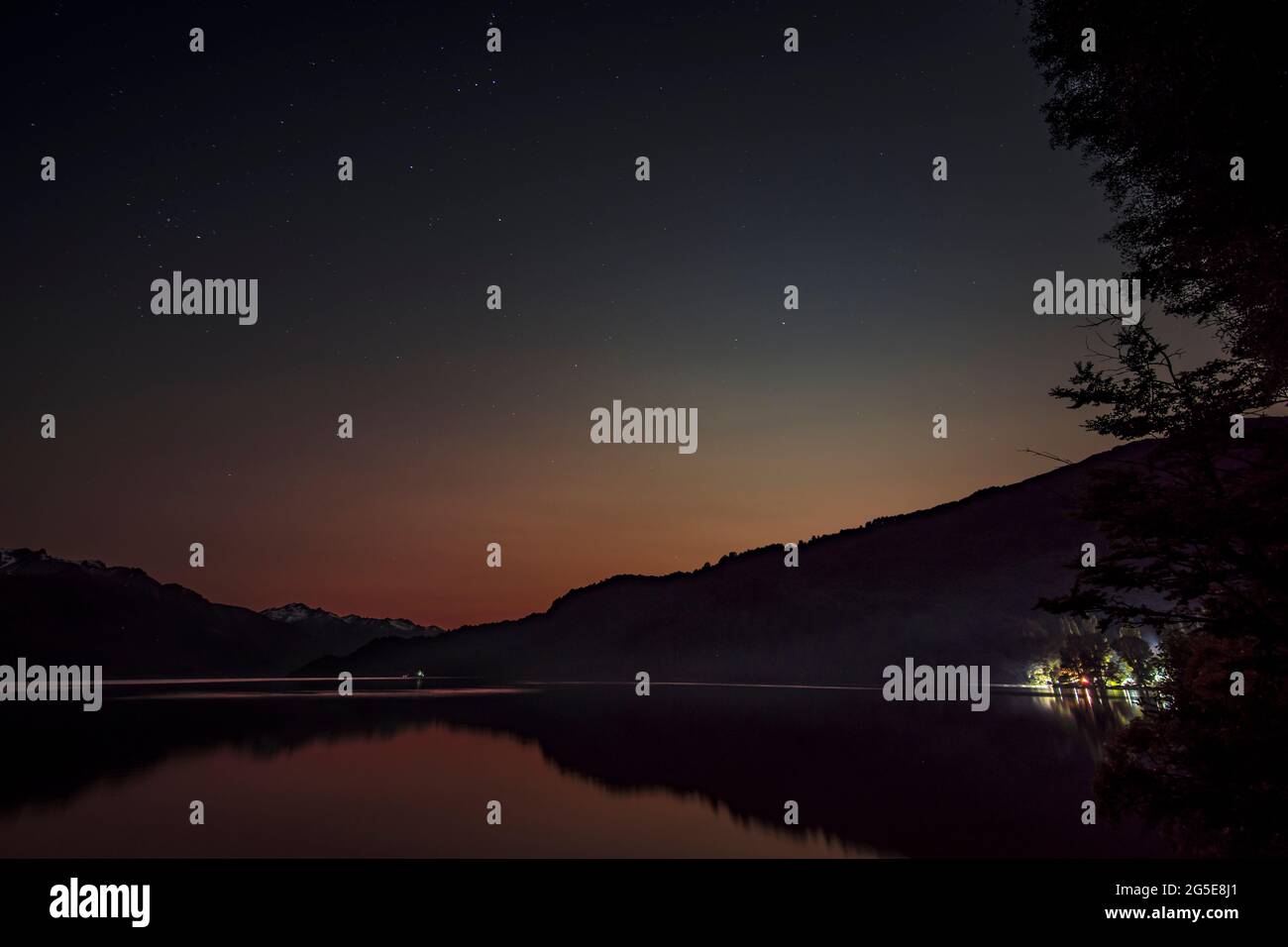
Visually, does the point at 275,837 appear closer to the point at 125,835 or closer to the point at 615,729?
the point at 125,835

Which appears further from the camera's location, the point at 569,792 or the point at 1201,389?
the point at 569,792

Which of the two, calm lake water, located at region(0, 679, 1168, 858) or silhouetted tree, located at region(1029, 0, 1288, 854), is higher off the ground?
silhouetted tree, located at region(1029, 0, 1288, 854)

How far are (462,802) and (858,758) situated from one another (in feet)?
79.6

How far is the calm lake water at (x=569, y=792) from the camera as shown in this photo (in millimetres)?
29812

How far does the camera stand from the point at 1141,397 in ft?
54.7

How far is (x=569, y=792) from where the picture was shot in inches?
1634

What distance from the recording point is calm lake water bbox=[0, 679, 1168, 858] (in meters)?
29.8

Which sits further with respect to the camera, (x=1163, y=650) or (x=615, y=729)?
(x=615, y=729)

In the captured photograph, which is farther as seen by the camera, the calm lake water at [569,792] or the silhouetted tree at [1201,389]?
the calm lake water at [569,792]

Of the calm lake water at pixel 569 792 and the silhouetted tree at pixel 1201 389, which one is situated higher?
the silhouetted tree at pixel 1201 389

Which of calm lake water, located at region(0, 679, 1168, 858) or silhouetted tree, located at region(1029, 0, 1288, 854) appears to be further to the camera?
calm lake water, located at region(0, 679, 1168, 858)

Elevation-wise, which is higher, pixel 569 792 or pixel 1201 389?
pixel 1201 389
